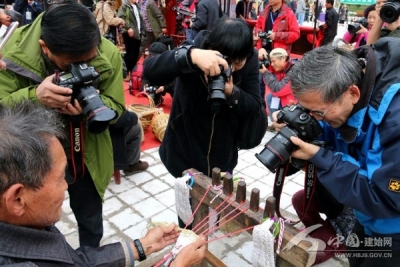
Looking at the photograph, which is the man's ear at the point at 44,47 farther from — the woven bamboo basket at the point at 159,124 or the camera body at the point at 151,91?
the camera body at the point at 151,91

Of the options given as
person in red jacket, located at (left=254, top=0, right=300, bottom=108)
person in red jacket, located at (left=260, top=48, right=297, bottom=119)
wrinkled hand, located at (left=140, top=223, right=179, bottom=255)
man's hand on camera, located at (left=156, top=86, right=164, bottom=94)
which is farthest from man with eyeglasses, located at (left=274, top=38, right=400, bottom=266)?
man's hand on camera, located at (left=156, top=86, right=164, bottom=94)

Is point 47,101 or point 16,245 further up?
point 47,101

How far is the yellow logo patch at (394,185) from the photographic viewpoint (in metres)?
1.36

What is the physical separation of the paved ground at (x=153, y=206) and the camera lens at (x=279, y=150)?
1.35 metres

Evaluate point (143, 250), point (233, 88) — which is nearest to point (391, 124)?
A: point (233, 88)

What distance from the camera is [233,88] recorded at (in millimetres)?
1824

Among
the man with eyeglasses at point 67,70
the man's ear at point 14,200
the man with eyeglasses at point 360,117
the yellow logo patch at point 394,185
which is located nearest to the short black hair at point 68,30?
the man with eyeglasses at point 67,70

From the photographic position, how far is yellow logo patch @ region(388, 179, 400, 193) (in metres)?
1.36

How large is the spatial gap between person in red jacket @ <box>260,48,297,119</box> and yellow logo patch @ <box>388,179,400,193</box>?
2807mm

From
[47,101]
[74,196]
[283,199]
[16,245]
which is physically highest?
[47,101]

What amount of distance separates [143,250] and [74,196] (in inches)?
29.4

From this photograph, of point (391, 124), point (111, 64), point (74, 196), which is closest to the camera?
point (391, 124)

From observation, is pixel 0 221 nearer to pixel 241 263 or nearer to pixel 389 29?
pixel 241 263

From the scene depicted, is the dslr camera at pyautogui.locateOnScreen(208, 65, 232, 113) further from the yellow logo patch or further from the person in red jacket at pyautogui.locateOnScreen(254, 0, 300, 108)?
the person in red jacket at pyautogui.locateOnScreen(254, 0, 300, 108)
